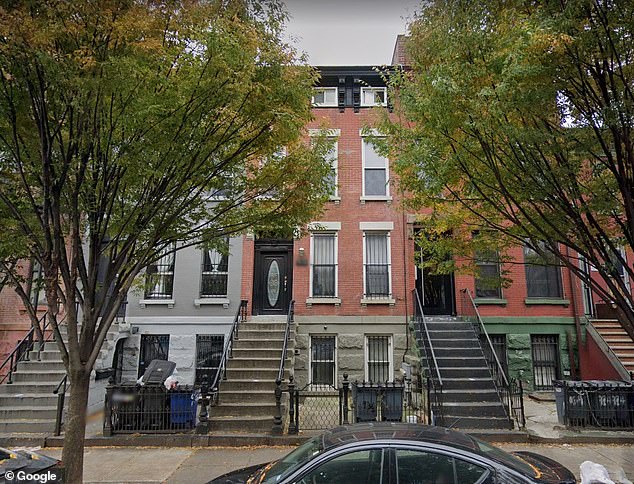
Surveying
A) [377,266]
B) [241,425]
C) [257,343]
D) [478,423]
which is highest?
[377,266]

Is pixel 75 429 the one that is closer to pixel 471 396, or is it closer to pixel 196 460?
pixel 196 460

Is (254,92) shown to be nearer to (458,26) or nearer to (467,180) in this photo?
(458,26)

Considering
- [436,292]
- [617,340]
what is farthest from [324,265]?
[617,340]

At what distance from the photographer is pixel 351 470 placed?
3826 millimetres

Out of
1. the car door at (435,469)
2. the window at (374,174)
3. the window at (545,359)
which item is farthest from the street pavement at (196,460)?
the window at (374,174)

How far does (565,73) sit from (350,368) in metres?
9.86

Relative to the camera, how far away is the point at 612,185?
691 centimetres

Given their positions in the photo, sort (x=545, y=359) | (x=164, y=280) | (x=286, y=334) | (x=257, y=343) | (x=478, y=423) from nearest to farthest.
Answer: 1. (x=478, y=423)
2. (x=286, y=334)
3. (x=257, y=343)
4. (x=545, y=359)
5. (x=164, y=280)

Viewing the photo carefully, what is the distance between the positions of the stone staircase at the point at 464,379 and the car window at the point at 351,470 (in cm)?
436

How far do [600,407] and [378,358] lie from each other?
5.95m

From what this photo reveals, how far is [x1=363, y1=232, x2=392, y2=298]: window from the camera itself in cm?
1372

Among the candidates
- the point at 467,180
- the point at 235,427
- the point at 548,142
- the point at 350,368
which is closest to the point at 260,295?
the point at 350,368

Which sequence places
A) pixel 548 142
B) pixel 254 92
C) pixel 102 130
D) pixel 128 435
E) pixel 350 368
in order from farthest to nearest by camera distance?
pixel 350 368
pixel 128 435
pixel 548 142
pixel 254 92
pixel 102 130

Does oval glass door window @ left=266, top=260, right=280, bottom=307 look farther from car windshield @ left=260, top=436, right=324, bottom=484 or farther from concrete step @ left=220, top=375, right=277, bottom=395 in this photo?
car windshield @ left=260, top=436, right=324, bottom=484
